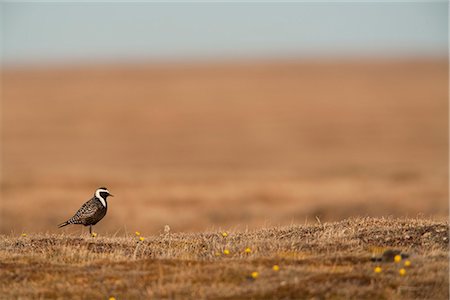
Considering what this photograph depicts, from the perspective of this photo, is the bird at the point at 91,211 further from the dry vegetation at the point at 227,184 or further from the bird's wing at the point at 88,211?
the dry vegetation at the point at 227,184

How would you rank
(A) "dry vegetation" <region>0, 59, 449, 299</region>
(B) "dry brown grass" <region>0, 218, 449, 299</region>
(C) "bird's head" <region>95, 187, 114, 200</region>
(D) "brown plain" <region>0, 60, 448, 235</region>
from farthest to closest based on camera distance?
(D) "brown plain" <region>0, 60, 448, 235</region> < (C) "bird's head" <region>95, 187, 114, 200</region> < (A) "dry vegetation" <region>0, 59, 449, 299</region> < (B) "dry brown grass" <region>0, 218, 449, 299</region>

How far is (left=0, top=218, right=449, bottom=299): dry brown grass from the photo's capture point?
11.9 metres

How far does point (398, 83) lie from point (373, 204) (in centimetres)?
11102

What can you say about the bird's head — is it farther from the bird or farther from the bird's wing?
the bird's wing

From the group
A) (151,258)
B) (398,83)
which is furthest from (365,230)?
(398,83)

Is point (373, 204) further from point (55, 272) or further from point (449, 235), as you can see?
point (55, 272)

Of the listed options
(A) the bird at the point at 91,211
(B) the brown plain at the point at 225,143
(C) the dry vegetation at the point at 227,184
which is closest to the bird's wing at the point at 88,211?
(A) the bird at the point at 91,211

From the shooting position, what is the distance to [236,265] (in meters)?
12.9

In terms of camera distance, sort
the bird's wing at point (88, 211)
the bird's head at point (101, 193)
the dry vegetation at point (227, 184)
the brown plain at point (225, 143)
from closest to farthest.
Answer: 1. the dry vegetation at point (227, 184)
2. the bird's wing at point (88, 211)
3. the bird's head at point (101, 193)
4. the brown plain at point (225, 143)

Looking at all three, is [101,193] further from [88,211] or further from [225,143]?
[225,143]

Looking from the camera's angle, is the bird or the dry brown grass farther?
the bird

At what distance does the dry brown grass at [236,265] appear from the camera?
39.2ft

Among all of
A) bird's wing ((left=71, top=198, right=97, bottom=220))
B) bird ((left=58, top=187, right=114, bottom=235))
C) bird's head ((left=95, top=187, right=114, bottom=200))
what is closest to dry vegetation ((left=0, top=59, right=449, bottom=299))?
bird ((left=58, top=187, right=114, bottom=235))

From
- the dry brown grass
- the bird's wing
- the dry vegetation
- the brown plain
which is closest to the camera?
the dry brown grass
